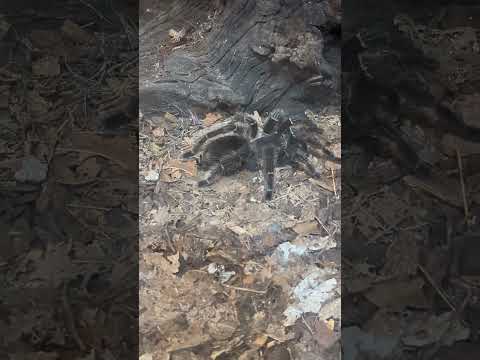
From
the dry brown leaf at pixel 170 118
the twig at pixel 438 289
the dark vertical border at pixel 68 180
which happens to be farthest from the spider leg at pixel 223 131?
the twig at pixel 438 289

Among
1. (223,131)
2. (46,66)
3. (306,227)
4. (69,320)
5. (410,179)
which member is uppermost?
(46,66)

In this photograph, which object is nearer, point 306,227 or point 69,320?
point 69,320

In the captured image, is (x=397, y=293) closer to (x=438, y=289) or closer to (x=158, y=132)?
(x=438, y=289)

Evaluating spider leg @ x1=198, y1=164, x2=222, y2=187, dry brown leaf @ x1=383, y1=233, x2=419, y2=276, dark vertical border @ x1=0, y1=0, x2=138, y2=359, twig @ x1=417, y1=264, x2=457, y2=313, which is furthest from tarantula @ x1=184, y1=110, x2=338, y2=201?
twig @ x1=417, y1=264, x2=457, y2=313

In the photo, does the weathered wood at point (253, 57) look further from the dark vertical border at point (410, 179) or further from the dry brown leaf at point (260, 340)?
the dry brown leaf at point (260, 340)

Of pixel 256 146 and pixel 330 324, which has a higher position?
pixel 256 146

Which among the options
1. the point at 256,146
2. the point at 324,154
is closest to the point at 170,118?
the point at 256,146
